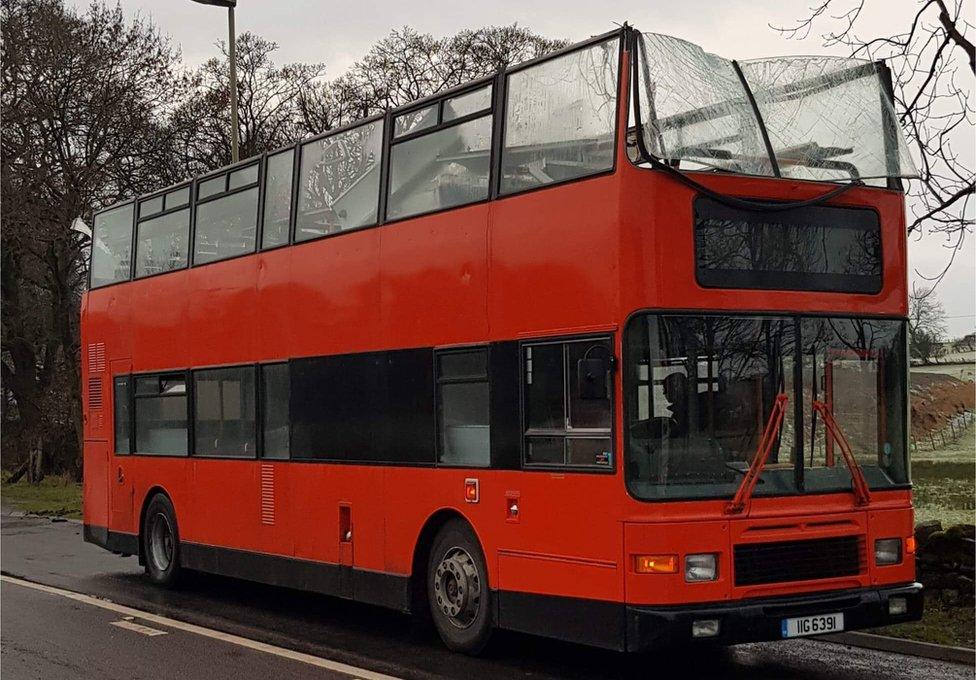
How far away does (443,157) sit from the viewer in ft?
36.8

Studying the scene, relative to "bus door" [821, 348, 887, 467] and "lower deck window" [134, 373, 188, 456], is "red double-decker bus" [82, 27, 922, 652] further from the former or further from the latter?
"lower deck window" [134, 373, 188, 456]

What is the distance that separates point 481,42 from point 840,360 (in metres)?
31.3

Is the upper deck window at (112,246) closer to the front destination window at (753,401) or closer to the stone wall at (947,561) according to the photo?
the front destination window at (753,401)

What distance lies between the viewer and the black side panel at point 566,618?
901cm

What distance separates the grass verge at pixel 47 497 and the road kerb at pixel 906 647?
18.5m

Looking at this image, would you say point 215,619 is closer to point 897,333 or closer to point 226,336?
point 226,336

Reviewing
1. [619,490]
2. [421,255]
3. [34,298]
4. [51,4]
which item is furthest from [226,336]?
[34,298]

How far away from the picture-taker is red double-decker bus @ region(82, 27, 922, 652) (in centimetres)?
903

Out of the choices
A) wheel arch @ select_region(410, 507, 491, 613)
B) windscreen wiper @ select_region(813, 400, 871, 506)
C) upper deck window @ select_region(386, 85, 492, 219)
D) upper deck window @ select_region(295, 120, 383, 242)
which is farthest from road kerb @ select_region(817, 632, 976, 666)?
upper deck window @ select_region(295, 120, 383, 242)

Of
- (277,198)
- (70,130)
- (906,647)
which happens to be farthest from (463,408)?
(70,130)

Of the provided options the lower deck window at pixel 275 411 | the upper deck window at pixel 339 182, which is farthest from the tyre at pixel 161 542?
the upper deck window at pixel 339 182

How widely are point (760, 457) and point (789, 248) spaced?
1.47 metres

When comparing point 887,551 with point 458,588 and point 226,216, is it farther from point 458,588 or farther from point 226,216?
point 226,216

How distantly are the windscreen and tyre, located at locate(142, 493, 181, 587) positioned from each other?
847 centimetres
